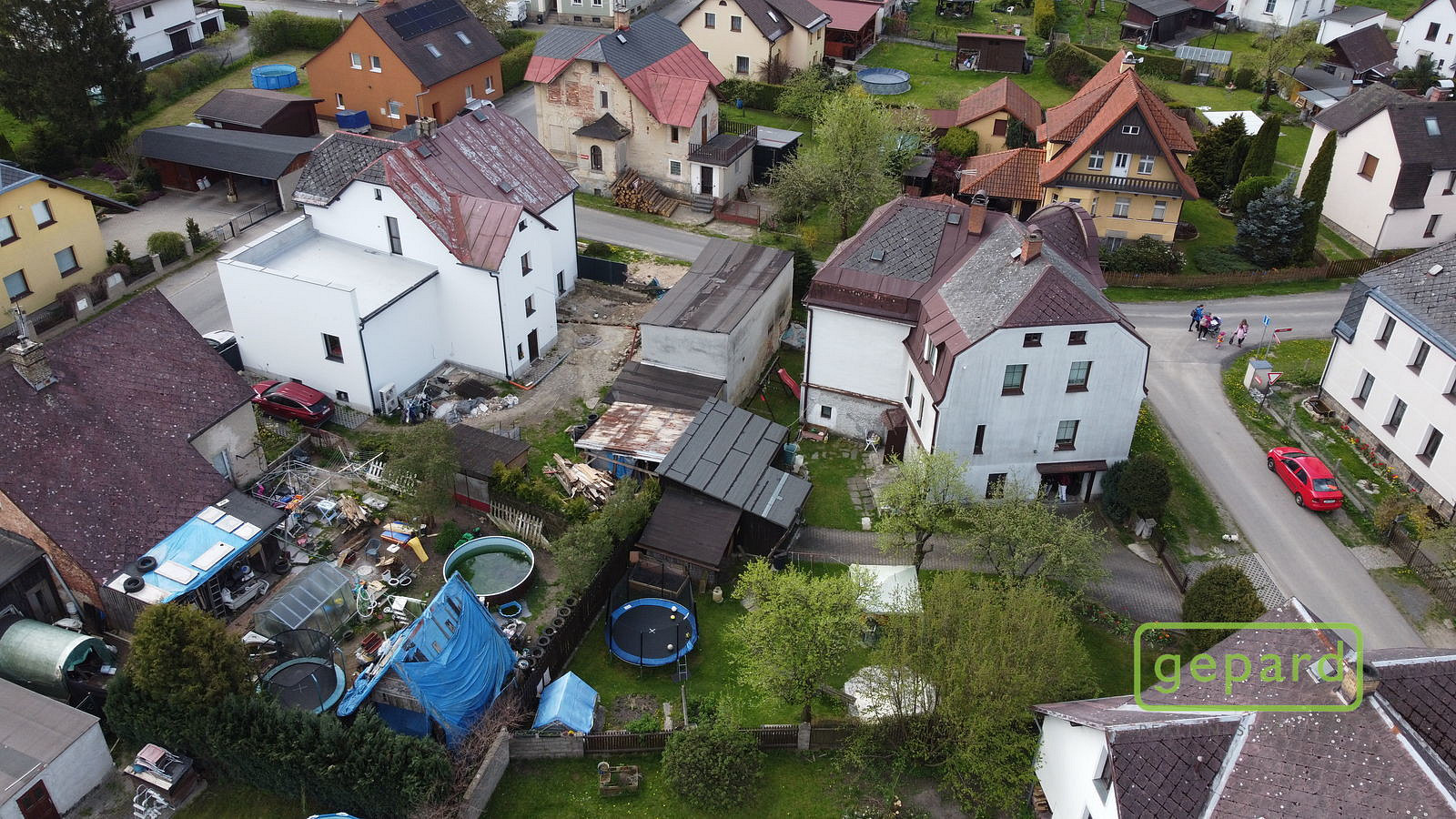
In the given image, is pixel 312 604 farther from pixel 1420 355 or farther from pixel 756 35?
pixel 756 35

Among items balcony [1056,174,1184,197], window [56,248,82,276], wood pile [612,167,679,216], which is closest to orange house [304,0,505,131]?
wood pile [612,167,679,216]

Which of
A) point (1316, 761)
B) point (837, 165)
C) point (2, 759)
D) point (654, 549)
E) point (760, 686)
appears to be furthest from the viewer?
point (837, 165)

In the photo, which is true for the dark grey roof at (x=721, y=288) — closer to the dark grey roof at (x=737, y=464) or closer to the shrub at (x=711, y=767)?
the dark grey roof at (x=737, y=464)

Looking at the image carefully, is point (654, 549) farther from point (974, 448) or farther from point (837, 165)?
point (837, 165)

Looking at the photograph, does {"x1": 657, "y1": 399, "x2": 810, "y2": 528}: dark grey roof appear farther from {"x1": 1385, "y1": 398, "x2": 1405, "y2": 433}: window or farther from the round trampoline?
{"x1": 1385, "y1": 398, "x2": 1405, "y2": 433}: window

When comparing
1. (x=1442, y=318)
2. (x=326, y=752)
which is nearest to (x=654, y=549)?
(x=326, y=752)

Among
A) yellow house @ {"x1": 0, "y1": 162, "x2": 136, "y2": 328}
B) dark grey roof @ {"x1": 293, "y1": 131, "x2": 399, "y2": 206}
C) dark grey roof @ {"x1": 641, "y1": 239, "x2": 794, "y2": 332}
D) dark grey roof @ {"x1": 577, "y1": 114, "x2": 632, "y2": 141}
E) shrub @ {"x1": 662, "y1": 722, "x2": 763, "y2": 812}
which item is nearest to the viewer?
shrub @ {"x1": 662, "y1": 722, "x2": 763, "y2": 812}

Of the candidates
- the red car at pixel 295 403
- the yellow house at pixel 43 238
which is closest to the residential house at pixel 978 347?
the red car at pixel 295 403
